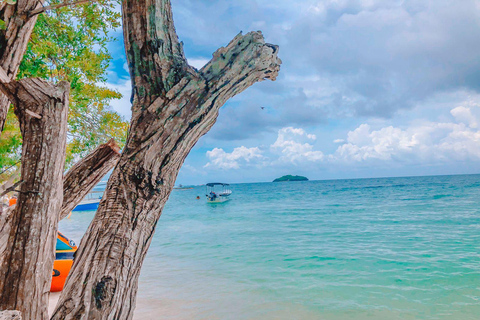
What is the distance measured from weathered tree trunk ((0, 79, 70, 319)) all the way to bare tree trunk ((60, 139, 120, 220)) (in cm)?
51

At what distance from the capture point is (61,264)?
7.00 metres

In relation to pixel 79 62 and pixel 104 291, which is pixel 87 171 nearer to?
pixel 104 291

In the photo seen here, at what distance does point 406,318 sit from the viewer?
720 cm

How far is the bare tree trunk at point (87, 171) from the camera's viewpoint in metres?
2.17

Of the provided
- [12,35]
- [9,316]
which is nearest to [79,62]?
[12,35]

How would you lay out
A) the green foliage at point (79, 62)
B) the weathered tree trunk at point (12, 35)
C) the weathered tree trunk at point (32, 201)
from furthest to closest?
the green foliage at point (79, 62) → the weathered tree trunk at point (12, 35) → the weathered tree trunk at point (32, 201)

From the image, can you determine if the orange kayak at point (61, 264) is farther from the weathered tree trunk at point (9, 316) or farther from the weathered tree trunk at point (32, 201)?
the weathered tree trunk at point (9, 316)

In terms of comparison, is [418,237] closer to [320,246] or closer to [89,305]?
[320,246]

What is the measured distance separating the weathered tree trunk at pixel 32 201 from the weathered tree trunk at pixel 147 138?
0.70 ft

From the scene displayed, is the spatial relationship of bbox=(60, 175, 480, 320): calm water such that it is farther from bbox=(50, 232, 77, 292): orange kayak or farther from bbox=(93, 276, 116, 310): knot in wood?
bbox=(93, 276, 116, 310): knot in wood

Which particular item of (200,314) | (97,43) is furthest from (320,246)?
(97,43)

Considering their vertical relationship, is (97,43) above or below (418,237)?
above

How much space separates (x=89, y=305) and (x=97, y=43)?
4486 millimetres

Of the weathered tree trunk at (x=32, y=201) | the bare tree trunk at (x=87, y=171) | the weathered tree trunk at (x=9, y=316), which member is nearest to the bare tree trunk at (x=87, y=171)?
the bare tree trunk at (x=87, y=171)
